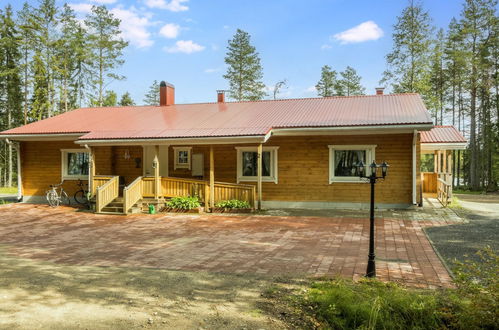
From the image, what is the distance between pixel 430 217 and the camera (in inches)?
449

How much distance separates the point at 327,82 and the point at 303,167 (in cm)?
3218

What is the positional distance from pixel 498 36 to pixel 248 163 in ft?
80.7

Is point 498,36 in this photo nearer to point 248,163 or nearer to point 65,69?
point 248,163

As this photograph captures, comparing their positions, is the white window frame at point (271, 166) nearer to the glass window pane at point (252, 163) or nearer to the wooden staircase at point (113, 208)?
the glass window pane at point (252, 163)

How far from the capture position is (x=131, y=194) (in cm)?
1339

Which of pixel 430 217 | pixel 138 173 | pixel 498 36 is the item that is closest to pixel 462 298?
pixel 430 217

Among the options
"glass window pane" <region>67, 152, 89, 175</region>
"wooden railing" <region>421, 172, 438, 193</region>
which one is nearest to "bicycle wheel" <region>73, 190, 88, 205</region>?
"glass window pane" <region>67, 152, 89, 175</region>

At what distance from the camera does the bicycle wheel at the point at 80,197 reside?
52.3 feet

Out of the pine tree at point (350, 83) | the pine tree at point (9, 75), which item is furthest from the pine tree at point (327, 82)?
the pine tree at point (9, 75)

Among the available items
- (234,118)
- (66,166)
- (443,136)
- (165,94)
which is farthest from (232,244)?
(165,94)

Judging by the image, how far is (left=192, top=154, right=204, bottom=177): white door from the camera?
50.2 ft

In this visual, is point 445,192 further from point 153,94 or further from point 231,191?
point 153,94

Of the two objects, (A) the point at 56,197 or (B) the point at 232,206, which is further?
(A) the point at 56,197

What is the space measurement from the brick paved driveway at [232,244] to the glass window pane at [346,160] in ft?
8.70
